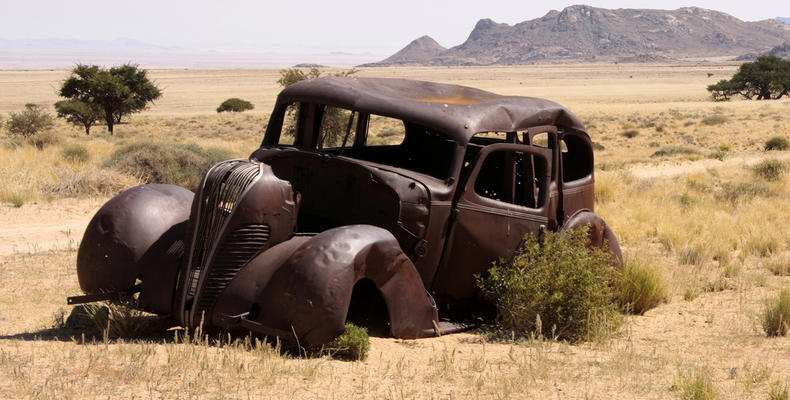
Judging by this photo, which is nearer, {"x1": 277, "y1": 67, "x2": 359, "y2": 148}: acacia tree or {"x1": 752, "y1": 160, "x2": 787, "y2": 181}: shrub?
{"x1": 277, "y1": 67, "x2": 359, "y2": 148}: acacia tree

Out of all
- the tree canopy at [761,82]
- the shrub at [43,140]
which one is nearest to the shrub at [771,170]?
the shrub at [43,140]

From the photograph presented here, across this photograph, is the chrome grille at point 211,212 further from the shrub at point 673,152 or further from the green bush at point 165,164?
the shrub at point 673,152

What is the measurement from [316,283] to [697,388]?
104 inches

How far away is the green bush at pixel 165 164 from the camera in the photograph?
58.0 ft

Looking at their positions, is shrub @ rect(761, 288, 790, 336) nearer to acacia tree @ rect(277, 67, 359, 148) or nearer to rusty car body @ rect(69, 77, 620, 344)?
rusty car body @ rect(69, 77, 620, 344)

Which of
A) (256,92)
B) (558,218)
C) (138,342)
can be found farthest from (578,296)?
(256,92)

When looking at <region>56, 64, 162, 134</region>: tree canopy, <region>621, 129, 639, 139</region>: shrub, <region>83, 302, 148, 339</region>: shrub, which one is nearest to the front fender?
<region>83, 302, 148, 339</region>: shrub

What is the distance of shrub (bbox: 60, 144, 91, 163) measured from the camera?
64.8 ft

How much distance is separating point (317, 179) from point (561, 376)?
2.93 m

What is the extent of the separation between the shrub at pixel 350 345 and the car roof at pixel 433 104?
6.87 ft

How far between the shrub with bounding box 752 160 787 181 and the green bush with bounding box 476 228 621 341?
49.2 feet

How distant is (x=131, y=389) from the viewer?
17.3 feet

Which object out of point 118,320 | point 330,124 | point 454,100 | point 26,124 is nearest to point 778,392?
point 454,100

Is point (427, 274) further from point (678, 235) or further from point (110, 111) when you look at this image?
point (110, 111)
